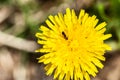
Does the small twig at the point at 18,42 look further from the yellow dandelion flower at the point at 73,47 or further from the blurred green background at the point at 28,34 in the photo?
the yellow dandelion flower at the point at 73,47

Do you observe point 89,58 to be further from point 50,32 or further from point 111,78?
point 111,78

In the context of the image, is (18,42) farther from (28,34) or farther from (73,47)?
(73,47)

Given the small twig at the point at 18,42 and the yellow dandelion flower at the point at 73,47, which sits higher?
the small twig at the point at 18,42

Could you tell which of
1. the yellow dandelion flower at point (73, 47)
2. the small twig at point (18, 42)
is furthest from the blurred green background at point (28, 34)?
the yellow dandelion flower at point (73, 47)

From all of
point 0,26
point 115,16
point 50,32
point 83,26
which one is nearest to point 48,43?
point 50,32

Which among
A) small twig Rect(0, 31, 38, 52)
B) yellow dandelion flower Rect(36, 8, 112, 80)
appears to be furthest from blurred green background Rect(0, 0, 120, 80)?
yellow dandelion flower Rect(36, 8, 112, 80)

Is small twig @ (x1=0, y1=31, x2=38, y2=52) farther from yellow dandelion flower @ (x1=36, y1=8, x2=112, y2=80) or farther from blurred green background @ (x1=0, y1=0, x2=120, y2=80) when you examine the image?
yellow dandelion flower @ (x1=36, y1=8, x2=112, y2=80)
